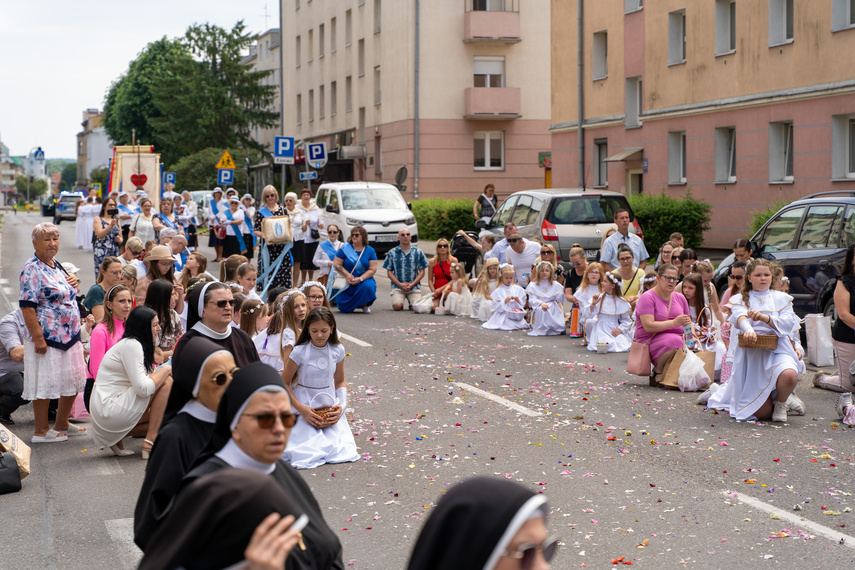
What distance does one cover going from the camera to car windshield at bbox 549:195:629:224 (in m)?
19.9

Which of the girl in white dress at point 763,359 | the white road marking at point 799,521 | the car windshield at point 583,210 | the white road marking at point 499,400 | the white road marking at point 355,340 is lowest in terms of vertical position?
the white road marking at point 799,521

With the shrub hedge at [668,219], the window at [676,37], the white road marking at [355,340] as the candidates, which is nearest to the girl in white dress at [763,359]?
the white road marking at [355,340]

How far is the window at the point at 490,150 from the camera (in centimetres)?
4900

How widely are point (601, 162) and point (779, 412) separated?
2769 cm

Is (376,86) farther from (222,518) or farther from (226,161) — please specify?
(222,518)

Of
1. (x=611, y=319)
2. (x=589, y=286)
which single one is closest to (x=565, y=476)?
(x=611, y=319)

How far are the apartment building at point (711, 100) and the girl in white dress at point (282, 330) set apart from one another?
18.6 meters

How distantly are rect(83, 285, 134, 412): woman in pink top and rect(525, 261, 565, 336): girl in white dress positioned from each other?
8.26 meters

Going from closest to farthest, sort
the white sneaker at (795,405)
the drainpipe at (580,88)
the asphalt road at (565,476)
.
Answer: the asphalt road at (565,476), the white sneaker at (795,405), the drainpipe at (580,88)

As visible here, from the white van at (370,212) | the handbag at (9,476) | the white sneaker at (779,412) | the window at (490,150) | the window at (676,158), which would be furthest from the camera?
the window at (490,150)

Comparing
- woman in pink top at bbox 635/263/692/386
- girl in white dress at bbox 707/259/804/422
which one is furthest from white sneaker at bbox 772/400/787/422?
woman in pink top at bbox 635/263/692/386

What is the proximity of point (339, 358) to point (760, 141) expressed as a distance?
71.5 feet

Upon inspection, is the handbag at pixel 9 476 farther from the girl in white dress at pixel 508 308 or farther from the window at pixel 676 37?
the window at pixel 676 37

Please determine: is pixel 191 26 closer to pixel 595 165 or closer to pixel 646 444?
pixel 595 165
